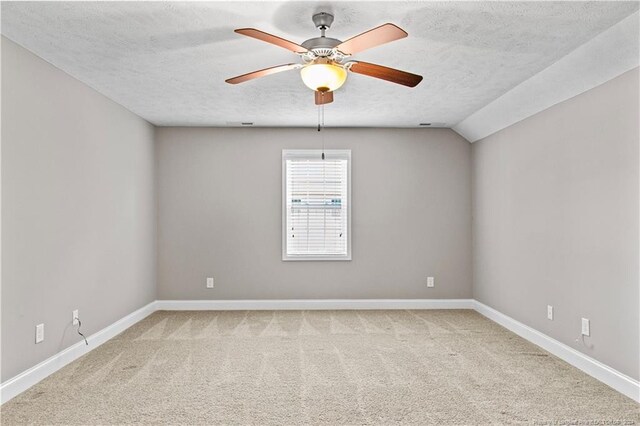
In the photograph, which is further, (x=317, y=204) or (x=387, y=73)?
(x=317, y=204)

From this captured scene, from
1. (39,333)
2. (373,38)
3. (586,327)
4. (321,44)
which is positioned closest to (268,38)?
(321,44)

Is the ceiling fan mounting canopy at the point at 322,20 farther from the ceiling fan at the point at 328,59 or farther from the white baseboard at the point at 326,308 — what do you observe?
the white baseboard at the point at 326,308

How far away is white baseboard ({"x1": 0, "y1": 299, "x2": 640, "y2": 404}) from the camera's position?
316 centimetres

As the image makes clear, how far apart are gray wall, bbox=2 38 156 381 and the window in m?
1.93

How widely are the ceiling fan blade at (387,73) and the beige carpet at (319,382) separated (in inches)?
83.3

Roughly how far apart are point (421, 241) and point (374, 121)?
1752mm

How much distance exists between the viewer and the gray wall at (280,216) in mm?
6027

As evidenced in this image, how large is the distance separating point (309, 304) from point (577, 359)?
325 cm

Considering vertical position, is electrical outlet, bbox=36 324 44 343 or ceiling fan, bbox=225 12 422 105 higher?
ceiling fan, bbox=225 12 422 105

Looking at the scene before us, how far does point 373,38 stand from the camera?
7.94 feet

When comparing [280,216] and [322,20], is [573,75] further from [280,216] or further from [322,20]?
[280,216]

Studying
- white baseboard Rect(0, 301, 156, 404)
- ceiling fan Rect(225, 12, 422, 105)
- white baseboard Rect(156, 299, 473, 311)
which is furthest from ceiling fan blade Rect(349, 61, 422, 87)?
white baseboard Rect(156, 299, 473, 311)

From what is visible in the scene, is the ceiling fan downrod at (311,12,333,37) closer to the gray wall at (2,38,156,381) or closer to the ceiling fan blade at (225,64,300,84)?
the ceiling fan blade at (225,64,300,84)

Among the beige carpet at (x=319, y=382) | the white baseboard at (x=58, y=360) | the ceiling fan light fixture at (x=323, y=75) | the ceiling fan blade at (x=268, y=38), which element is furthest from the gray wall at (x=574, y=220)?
the white baseboard at (x=58, y=360)
